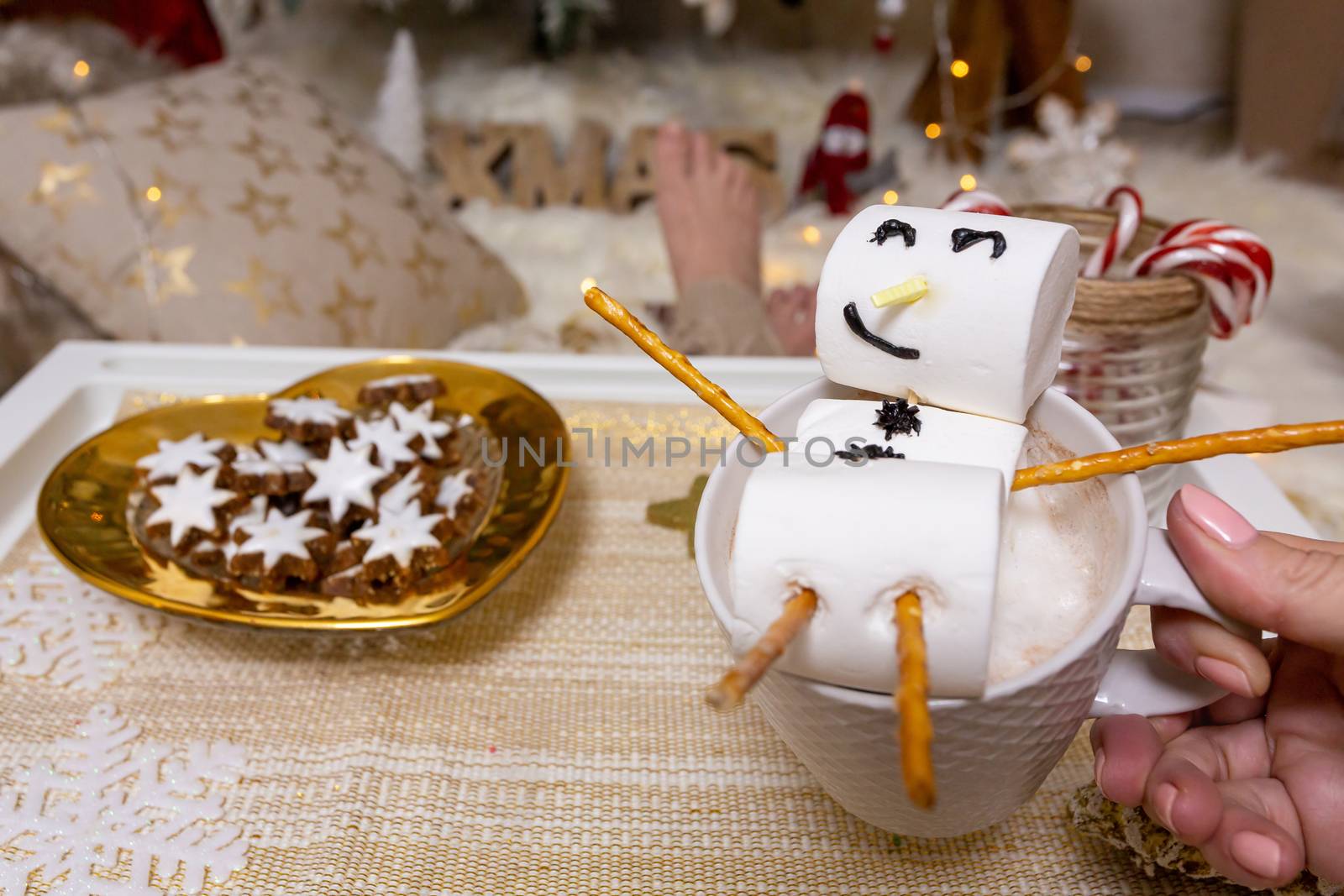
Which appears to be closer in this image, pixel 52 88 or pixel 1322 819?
pixel 1322 819

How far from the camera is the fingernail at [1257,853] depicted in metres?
0.37

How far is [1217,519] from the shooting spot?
1.30 feet

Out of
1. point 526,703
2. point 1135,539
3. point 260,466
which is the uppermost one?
point 1135,539

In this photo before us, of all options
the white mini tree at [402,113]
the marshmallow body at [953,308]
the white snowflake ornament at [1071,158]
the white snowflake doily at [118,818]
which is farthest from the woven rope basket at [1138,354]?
the white mini tree at [402,113]

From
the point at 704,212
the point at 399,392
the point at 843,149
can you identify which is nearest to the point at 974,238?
the point at 399,392

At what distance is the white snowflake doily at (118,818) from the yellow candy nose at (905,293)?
44 cm

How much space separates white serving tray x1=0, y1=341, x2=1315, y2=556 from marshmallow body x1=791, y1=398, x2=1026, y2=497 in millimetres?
392

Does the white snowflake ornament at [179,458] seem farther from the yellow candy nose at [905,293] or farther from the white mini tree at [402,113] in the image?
the white mini tree at [402,113]

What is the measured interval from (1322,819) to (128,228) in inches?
49.1

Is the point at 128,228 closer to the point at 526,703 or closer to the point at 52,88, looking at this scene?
the point at 52,88

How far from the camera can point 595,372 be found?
0.86 meters

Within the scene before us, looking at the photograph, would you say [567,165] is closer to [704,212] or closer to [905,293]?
[704,212]

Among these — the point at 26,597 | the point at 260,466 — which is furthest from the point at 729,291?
the point at 26,597

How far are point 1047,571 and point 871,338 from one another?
0.13 meters
